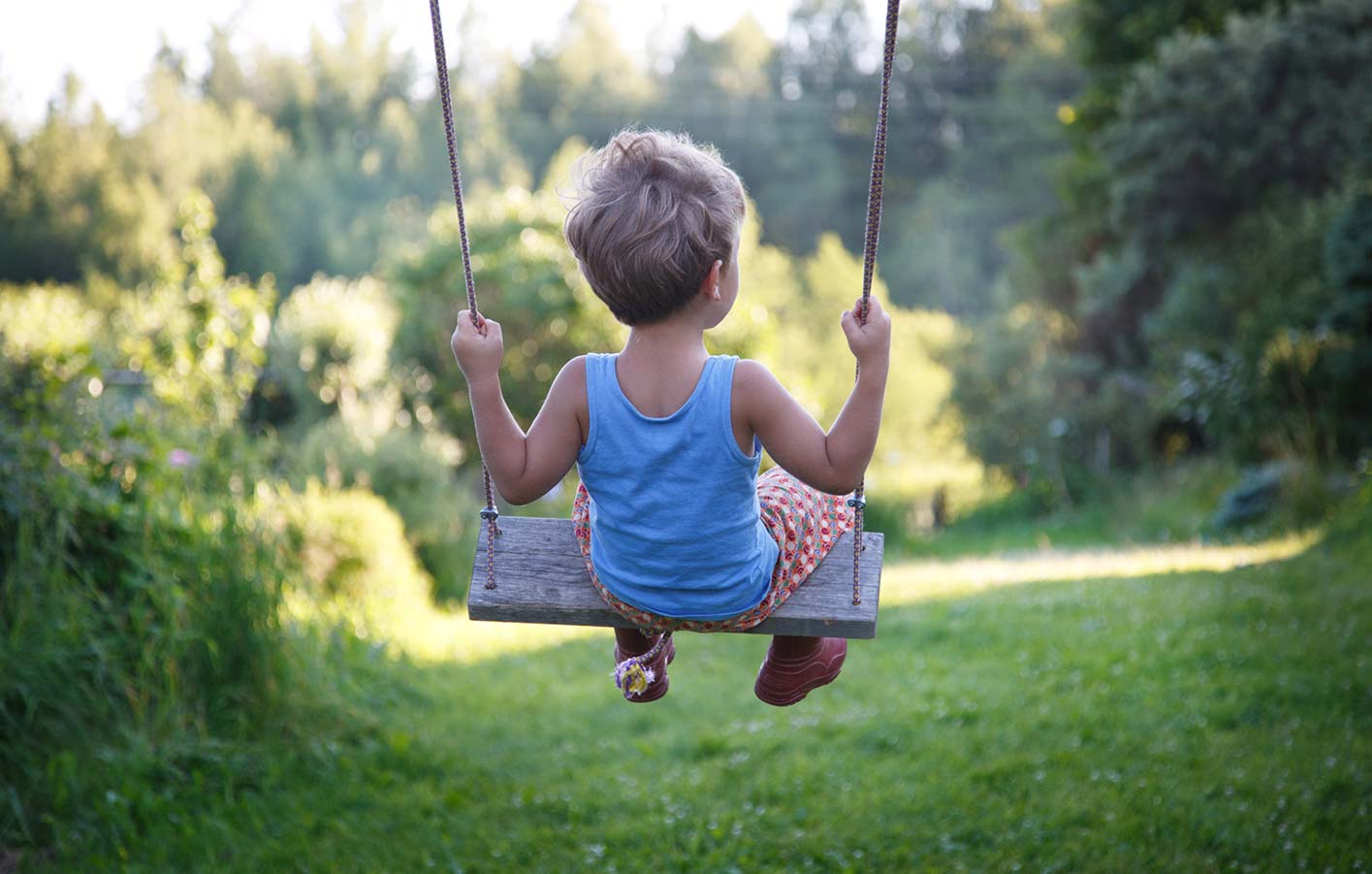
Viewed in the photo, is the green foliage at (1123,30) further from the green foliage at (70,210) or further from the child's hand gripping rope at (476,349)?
the green foliage at (70,210)

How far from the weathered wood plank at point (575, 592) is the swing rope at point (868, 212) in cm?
3

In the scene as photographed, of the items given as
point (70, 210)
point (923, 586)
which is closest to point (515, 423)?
point (923, 586)

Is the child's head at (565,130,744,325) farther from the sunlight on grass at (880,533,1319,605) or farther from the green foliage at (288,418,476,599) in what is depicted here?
the green foliage at (288,418,476,599)

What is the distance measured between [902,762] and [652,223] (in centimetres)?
324

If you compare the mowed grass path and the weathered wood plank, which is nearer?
the weathered wood plank

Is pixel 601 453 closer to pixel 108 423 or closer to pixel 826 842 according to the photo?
pixel 826 842

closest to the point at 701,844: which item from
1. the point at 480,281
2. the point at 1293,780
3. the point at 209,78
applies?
the point at 1293,780

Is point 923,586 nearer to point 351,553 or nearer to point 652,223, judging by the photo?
point 351,553

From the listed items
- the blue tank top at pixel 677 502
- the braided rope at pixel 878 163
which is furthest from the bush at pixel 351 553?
the braided rope at pixel 878 163

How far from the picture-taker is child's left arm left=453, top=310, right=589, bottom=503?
2279 millimetres

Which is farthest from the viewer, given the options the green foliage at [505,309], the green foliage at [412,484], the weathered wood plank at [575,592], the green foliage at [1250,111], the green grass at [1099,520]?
the green foliage at [1250,111]

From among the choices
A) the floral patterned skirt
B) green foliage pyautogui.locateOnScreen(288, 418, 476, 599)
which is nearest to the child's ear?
the floral patterned skirt

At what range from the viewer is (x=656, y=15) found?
4200cm

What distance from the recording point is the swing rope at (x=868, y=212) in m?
2.12
